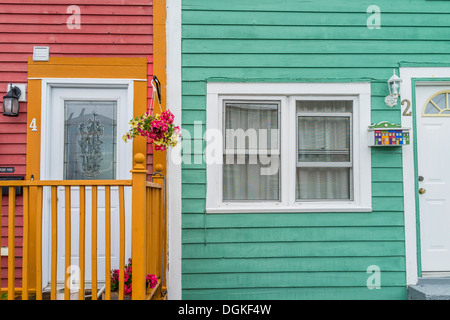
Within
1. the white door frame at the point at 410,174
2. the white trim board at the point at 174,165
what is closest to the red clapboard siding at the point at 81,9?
the white trim board at the point at 174,165

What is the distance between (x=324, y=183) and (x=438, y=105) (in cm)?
140

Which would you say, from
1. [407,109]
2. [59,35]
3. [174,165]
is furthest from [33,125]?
[407,109]

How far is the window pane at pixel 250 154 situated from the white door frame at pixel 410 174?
1251 millimetres

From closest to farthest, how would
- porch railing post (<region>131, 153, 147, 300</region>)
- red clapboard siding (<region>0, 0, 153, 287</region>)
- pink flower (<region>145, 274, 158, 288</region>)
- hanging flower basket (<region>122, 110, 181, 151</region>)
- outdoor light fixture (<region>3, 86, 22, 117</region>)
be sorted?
porch railing post (<region>131, 153, 147, 300</region>)
pink flower (<region>145, 274, 158, 288</region>)
hanging flower basket (<region>122, 110, 181, 151</region>)
outdoor light fixture (<region>3, 86, 22, 117</region>)
red clapboard siding (<region>0, 0, 153, 287</region>)

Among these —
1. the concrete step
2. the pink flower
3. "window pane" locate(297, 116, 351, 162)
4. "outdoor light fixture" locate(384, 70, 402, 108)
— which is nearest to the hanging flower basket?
the pink flower

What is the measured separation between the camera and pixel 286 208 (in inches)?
142

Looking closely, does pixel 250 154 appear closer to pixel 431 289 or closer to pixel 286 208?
pixel 286 208

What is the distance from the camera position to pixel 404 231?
3627 millimetres

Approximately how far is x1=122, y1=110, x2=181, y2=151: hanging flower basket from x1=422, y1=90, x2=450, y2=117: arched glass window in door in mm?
2519

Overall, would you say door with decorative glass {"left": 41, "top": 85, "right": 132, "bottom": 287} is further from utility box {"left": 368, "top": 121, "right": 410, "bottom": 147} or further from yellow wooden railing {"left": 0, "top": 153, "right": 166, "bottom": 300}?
utility box {"left": 368, "top": 121, "right": 410, "bottom": 147}

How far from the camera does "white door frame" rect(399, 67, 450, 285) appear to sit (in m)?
3.61

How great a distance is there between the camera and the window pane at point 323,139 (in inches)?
146
